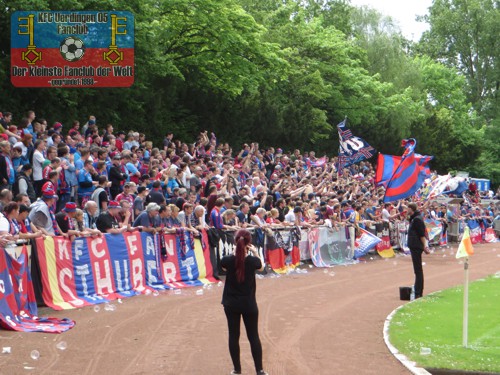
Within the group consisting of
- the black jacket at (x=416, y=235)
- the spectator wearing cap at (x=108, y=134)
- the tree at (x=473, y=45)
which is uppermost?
the tree at (x=473, y=45)

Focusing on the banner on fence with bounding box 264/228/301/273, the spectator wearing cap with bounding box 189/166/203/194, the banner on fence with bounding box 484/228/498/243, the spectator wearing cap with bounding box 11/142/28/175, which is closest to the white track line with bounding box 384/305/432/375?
the spectator wearing cap with bounding box 11/142/28/175

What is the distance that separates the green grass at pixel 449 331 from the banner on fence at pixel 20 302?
5520 millimetres

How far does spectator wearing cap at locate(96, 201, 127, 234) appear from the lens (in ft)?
56.0

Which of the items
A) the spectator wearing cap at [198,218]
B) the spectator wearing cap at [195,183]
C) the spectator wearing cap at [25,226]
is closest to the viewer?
the spectator wearing cap at [25,226]

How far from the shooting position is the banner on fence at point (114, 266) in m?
15.1

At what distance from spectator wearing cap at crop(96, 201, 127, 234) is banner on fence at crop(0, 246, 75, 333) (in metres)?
3.17

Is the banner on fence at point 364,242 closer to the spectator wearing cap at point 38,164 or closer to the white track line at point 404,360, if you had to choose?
the spectator wearing cap at point 38,164

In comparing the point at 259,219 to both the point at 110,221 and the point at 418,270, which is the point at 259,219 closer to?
the point at 418,270

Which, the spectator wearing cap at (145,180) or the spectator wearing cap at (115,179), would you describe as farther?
the spectator wearing cap at (145,180)

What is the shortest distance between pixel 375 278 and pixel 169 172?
6.48m

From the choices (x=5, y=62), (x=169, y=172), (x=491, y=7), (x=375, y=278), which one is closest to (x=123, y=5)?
(x=5, y=62)

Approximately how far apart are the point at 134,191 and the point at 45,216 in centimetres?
406

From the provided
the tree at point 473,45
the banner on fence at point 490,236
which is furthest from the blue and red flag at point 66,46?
the tree at point 473,45

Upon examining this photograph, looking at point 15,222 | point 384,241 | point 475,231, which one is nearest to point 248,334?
point 15,222
